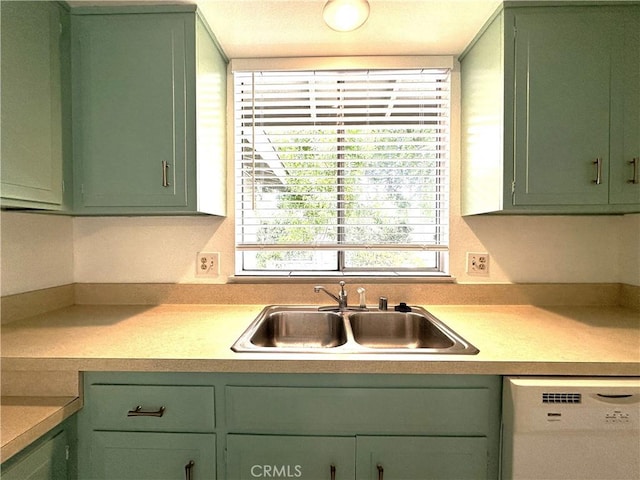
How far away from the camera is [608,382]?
1.02 metres

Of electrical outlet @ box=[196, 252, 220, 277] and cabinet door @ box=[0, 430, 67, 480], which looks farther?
electrical outlet @ box=[196, 252, 220, 277]

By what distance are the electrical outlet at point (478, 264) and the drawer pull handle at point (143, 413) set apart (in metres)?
1.52

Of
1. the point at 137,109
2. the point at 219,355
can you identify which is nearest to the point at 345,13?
the point at 137,109

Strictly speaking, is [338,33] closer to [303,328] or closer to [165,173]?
[165,173]

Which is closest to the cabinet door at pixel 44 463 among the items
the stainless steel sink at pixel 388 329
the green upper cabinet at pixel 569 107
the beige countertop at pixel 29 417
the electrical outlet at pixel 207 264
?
the beige countertop at pixel 29 417

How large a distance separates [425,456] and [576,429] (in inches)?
18.2

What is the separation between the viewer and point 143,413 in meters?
1.06

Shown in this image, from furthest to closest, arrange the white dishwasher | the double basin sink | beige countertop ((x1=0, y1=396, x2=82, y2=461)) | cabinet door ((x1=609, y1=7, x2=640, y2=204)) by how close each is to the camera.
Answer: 1. the double basin sink
2. cabinet door ((x1=609, y1=7, x2=640, y2=204))
3. the white dishwasher
4. beige countertop ((x1=0, y1=396, x2=82, y2=461))

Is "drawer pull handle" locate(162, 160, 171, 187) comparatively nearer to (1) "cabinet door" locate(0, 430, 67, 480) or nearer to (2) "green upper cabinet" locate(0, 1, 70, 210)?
(2) "green upper cabinet" locate(0, 1, 70, 210)

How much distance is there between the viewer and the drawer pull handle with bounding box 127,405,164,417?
1.06 metres

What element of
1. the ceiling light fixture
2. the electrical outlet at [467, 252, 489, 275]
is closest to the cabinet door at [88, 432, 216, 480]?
the electrical outlet at [467, 252, 489, 275]

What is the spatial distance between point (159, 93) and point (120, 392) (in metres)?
1.14

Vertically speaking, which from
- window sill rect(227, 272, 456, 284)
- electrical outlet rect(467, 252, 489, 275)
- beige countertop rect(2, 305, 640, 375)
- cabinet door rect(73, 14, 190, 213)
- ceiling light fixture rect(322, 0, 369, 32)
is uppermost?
ceiling light fixture rect(322, 0, 369, 32)

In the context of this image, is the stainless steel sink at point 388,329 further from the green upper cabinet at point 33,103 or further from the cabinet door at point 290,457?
the green upper cabinet at point 33,103
